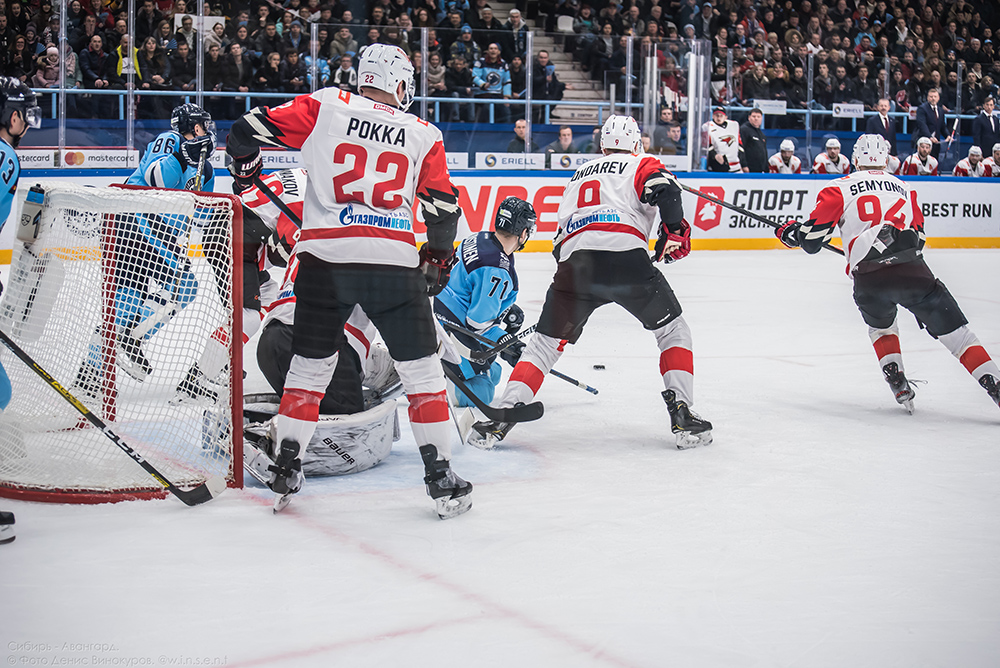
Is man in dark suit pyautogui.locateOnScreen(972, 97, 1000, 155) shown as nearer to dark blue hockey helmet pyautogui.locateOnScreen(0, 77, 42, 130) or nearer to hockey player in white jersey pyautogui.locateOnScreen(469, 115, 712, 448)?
hockey player in white jersey pyautogui.locateOnScreen(469, 115, 712, 448)

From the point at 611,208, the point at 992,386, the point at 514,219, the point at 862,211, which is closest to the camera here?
the point at 611,208

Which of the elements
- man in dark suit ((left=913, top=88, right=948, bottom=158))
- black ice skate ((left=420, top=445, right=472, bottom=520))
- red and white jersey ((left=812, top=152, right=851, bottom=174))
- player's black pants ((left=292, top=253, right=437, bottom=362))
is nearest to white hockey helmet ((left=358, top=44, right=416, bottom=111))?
player's black pants ((left=292, top=253, right=437, bottom=362))

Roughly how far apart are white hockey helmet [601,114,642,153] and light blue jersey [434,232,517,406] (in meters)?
0.57

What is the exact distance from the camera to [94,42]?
28.2 feet

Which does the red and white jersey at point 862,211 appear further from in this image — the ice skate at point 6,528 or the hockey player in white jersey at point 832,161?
the hockey player in white jersey at point 832,161

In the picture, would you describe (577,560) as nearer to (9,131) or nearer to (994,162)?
(9,131)

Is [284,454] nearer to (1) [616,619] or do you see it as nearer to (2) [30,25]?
(1) [616,619]

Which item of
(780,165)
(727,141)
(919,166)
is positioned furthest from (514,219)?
(919,166)

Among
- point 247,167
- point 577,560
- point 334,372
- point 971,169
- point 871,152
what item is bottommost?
point 577,560

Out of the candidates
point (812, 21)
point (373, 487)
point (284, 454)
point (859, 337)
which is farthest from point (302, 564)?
point (812, 21)

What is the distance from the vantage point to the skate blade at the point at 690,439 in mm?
3654

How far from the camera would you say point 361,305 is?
109 inches

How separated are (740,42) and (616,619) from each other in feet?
41.2

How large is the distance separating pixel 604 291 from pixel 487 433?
663 millimetres
